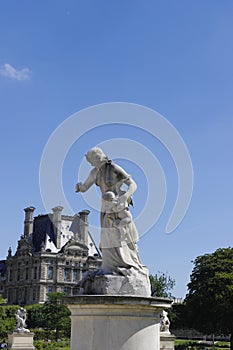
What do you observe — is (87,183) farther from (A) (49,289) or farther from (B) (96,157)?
(A) (49,289)

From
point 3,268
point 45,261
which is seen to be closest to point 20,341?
point 45,261

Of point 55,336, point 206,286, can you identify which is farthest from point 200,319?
point 55,336

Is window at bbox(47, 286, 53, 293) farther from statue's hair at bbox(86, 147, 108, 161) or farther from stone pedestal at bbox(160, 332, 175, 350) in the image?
statue's hair at bbox(86, 147, 108, 161)

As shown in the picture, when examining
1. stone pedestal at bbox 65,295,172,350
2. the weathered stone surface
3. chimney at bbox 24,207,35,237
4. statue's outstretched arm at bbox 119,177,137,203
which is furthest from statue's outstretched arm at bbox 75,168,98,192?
chimney at bbox 24,207,35,237

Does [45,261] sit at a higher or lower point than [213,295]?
higher

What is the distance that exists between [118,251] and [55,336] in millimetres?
71810

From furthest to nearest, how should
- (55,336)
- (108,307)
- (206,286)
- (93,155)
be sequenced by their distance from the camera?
(55,336)
(206,286)
(93,155)
(108,307)

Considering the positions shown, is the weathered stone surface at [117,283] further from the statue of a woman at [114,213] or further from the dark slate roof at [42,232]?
the dark slate roof at [42,232]

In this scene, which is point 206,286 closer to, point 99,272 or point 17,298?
point 99,272

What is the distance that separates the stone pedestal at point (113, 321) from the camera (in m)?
8.97

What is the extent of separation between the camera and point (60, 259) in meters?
116

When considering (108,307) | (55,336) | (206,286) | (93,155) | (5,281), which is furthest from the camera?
(5,281)

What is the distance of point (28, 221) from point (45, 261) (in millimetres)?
12213

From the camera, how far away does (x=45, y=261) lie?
378ft
